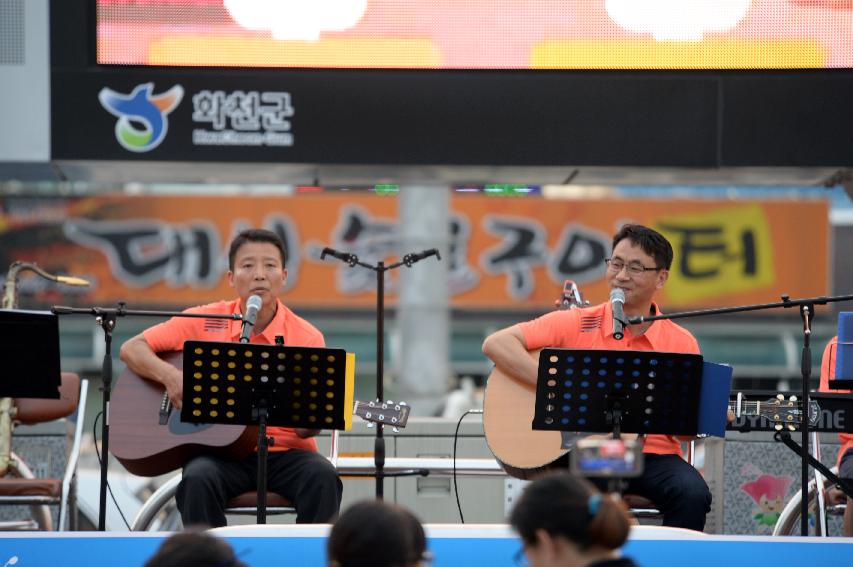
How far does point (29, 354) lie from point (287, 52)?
1613 millimetres

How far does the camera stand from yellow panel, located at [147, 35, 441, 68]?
5.37m

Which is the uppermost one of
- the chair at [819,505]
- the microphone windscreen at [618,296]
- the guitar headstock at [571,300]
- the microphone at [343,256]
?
the microphone at [343,256]

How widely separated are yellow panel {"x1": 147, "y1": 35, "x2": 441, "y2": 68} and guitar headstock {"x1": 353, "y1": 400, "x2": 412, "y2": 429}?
4.69ft

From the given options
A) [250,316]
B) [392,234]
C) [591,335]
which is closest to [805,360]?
[591,335]

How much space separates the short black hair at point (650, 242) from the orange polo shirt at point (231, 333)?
135cm

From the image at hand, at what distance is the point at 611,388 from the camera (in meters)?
4.56

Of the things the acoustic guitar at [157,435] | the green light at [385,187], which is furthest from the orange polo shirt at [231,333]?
the green light at [385,187]

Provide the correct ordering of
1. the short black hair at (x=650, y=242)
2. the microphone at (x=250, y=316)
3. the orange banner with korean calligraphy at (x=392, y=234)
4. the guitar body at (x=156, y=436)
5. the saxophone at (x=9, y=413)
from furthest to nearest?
the orange banner with korean calligraphy at (x=392, y=234) < the saxophone at (x=9, y=413) < the short black hair at (x=650, y=242) < the guitar body at (x=156, y=436) < the microphone at (x=250, y=316)

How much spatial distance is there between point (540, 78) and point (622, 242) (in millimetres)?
767

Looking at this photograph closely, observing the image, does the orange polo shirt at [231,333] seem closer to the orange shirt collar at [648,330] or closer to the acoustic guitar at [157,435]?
the acoustic guitar at [157,435]

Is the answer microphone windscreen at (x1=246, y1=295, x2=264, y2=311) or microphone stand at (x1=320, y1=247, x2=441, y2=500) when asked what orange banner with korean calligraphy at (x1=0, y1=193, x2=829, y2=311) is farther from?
microphone windscreen at (x1=246, y1=295, x2=264, y2=311)

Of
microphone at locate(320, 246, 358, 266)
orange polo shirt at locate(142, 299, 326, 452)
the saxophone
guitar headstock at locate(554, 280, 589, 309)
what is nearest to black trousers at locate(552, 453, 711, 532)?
guitar headstock at locate(554, 280, 589, 309)

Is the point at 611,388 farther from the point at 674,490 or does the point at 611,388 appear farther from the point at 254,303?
the point at 254,303

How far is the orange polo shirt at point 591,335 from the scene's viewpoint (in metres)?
5.33
